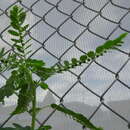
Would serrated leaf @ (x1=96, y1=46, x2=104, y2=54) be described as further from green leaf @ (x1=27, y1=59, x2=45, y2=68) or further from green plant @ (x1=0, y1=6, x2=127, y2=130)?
green leaf @ (x1=27, y1=59, x2=45, y2=68)

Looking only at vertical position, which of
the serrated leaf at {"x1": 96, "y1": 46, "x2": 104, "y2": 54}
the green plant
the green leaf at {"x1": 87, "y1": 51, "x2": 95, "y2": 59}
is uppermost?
the serrated leaf at {"x1": 96, "y1": 46, "x2": 104, "y2": 54}

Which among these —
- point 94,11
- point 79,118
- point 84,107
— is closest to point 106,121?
point 84,107

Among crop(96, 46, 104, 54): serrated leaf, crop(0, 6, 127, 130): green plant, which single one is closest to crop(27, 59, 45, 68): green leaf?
crop(0, 6, 127, 130): green plant

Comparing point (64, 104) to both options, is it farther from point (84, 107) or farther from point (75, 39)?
point (75, 39)

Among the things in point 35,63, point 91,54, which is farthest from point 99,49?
point 35,63

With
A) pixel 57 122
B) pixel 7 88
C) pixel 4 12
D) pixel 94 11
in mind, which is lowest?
pixel 7 88

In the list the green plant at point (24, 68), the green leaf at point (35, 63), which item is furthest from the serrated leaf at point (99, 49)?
the green leaf at point (35, 63)

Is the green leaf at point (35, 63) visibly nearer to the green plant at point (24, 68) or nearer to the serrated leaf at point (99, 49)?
the green plant at point (24, 68)

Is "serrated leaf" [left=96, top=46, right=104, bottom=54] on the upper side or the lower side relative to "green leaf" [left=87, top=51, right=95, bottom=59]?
upper

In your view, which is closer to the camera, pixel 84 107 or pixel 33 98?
pixel 33 98

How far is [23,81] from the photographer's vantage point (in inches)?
24.8

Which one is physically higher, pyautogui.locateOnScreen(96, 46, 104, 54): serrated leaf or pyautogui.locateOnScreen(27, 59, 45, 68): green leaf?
pyautogui.locateOnScreen(96, 46, 104, 54): serrated leaf

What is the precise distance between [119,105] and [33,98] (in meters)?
0.59

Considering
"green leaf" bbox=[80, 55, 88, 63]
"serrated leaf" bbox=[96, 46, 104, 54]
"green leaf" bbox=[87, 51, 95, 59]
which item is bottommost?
"green leaf" bbox=[80, 55, 88, 63]
